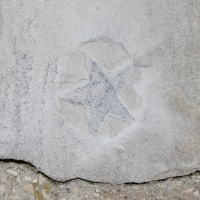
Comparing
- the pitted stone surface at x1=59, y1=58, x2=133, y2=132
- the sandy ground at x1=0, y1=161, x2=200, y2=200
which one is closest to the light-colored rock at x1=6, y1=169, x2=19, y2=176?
the sandy ground at x1=0, y1=161, x2=200, y2=200

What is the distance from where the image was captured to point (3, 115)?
3.40ft

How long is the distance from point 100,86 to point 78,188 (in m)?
0.28

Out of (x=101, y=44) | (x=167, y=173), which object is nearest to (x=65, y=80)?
(x=101, y=44)

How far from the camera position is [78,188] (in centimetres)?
110

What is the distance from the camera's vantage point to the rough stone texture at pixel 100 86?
39.5 inches

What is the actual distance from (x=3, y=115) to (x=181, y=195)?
1.72 ft

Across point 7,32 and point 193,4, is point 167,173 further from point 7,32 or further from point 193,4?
point 7,32

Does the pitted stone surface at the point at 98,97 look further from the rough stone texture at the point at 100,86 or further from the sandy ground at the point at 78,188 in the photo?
the sandy ground at the point at 78,188

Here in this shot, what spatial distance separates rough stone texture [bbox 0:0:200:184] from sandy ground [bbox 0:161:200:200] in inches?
1.1

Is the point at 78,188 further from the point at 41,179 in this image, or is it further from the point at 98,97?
the point at 98,97

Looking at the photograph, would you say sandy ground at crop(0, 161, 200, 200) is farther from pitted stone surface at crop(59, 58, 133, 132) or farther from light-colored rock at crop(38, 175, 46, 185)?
pitted stone surface at crop(59, 58, 133, 132)

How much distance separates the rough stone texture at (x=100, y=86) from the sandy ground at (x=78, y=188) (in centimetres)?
3

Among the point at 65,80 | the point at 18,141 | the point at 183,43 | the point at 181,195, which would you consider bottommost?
the point at 181,195

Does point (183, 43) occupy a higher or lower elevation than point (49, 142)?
higher
